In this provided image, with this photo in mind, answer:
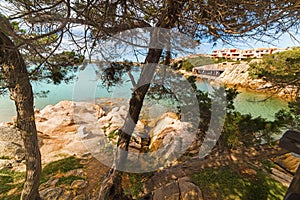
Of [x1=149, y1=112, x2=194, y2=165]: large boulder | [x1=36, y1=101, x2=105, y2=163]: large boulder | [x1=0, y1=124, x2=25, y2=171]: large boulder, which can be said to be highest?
[x1=149, y1=112, x2=194, y2=165]: large boulder

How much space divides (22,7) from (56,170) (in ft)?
9.80

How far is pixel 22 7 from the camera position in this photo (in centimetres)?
110

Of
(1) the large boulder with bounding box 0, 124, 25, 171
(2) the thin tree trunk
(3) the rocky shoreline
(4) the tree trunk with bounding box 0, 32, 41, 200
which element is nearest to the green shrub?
(3) the rocky shoreline

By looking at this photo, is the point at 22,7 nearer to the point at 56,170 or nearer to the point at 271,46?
the point at 271,46

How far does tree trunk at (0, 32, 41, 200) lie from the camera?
4.75 feet

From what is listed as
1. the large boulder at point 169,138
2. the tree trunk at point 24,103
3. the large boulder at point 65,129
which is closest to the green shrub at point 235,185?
the large boulder at point 169,138

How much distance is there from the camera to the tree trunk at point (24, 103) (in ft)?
4.75

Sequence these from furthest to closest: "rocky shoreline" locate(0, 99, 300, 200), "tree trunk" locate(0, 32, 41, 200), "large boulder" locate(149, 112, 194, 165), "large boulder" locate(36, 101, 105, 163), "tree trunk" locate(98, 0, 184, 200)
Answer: "large boulder" locate(36, 101, 105, 163)
"large boulder" locate(149, 112, 194, 165)
"rocky shoreline" locate(0, 99, 300, 200)
"tree trunk" locate(98, 0, 184, 200)
"tree trunk" locate(0, 32, 41, 200)

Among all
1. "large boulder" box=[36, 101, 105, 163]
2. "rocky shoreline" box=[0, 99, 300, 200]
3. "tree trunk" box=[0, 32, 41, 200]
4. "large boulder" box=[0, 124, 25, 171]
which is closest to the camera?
"tree trunk" box=[0, 32, 41, 200]

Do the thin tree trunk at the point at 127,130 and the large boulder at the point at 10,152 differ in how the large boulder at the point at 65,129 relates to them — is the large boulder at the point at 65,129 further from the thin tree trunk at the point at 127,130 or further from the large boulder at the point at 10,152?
the thin tree trunk at the point at 127,130

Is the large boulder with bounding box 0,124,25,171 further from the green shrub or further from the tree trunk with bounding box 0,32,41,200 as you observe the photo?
the green shrub

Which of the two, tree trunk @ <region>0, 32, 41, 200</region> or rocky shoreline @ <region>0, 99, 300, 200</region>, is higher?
tree trunk @ <region>0, 32, 41, 200</region>

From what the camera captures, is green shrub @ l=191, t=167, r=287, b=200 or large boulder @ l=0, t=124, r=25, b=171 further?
large boulder @ l=0, t=124, r=25, b=171

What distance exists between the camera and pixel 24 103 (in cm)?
167
